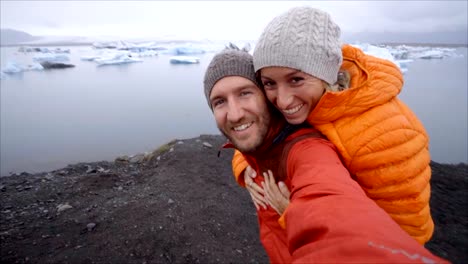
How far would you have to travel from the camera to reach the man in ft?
2.35

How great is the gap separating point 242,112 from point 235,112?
41 mm

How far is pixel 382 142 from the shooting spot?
3.84 feet

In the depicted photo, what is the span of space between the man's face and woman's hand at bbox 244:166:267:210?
0.95 feet

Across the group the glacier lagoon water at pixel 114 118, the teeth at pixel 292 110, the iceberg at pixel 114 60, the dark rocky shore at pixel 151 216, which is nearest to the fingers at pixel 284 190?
the teeth at pixel 292 110

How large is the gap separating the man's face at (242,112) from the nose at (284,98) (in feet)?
0.66

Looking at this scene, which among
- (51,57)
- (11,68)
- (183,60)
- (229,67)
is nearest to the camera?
(229,67)

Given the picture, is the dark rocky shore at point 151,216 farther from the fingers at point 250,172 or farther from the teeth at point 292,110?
the teeth at point 292,110

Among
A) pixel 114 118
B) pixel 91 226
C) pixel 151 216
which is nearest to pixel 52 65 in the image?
pixel 114 118

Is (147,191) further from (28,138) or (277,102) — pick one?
(28,138)

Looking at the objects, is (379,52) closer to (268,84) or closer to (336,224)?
(268,84)

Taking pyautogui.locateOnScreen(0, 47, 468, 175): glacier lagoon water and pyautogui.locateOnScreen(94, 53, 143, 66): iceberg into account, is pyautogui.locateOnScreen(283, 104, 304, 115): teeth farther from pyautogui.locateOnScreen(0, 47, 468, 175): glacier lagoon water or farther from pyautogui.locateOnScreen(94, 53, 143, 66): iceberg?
pyautogui.locateOnScreen(94, 53, 143, 66): iceberg

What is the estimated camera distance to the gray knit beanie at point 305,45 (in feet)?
4.59

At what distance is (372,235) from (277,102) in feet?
2.90

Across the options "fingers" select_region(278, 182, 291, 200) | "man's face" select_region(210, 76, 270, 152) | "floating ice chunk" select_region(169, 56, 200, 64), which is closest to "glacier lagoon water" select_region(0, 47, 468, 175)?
"man's face" select_region(210, 76, 270, 152)
